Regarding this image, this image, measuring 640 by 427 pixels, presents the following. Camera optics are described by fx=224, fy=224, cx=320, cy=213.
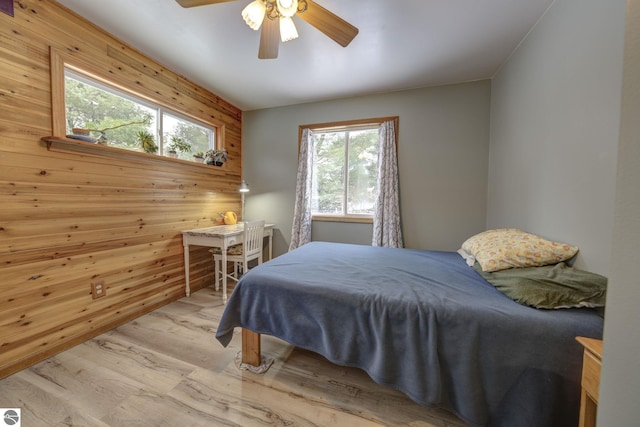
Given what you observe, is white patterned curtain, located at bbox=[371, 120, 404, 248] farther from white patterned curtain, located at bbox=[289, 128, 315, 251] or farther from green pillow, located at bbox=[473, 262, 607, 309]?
green pillow, located at bbox=[473, 262, 607, 309]

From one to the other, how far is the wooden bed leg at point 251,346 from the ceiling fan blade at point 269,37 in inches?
79.1

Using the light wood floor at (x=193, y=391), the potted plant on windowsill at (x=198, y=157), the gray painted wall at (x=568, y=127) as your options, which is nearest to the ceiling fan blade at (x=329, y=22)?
the gray painted wall at (x=568, y=127)

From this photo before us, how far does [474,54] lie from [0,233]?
3805 millimetres

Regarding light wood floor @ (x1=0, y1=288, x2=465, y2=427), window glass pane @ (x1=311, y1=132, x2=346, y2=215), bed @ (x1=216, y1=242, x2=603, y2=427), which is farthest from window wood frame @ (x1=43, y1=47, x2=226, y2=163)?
window glass pane @ (x1=311, y1=132, x2=346, y2=215)

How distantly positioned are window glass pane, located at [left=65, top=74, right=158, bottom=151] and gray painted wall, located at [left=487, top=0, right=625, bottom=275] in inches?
128

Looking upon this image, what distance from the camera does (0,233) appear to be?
4.50ft

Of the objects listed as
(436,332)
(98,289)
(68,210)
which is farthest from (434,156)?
(98,289)

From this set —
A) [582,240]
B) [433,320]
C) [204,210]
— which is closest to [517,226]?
[582,240]

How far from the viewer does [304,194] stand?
3125mm

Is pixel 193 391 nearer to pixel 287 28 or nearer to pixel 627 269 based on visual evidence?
pixel 627 269

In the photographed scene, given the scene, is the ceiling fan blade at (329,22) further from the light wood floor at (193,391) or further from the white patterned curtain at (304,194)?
the light wood floor at (193,391)

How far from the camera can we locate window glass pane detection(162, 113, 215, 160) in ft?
8.19

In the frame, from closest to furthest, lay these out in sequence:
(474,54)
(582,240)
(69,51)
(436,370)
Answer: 1. (436,370)
2. (582,240)
3. (69,51)
4. (474,54)

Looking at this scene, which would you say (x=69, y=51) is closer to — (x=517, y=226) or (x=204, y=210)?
(x=204, y=210)
